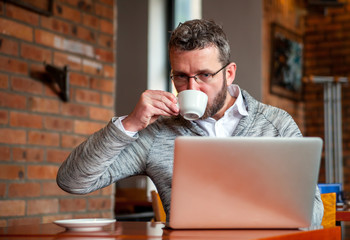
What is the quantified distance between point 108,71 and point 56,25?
492 mm

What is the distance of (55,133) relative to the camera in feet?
9.45

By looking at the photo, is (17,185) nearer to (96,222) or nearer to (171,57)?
(171,57)

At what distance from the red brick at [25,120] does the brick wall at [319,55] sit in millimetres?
3473

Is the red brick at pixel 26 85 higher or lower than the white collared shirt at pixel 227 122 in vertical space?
higher

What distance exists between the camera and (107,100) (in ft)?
10.7

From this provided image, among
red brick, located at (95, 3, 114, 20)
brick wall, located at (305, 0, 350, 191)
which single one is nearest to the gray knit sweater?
red brick, located at (95, 3, 114, 20)

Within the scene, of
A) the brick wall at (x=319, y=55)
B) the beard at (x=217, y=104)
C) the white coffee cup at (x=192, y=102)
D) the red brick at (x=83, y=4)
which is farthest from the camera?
the brick wall at (x=319, y=55)

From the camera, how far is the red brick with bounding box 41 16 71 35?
2.83 m

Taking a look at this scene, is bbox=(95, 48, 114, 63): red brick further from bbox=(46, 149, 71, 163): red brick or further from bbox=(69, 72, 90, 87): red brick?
bbox=(46, 149, 71, 163): red brick

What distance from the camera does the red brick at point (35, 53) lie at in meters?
2.70

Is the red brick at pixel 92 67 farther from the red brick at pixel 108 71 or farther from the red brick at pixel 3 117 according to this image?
the red brick at pixel 3 117

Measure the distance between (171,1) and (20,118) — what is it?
13.2ft

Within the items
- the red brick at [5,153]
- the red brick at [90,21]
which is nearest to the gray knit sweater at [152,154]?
the red brick at [5,153]

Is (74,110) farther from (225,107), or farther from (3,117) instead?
(225,107)
